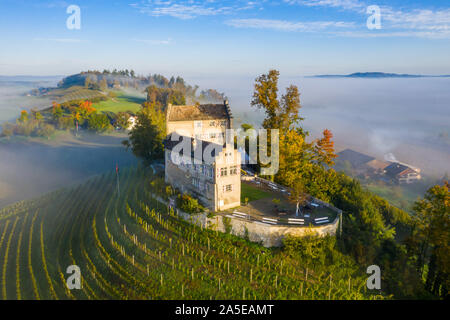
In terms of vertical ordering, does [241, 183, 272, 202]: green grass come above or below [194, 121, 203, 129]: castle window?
below

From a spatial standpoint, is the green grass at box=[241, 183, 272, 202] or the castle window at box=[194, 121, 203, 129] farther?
the castle window at box=[194, 121, 203, 129]

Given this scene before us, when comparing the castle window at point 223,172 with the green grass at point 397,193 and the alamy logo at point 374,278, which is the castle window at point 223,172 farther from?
the green grass at point 397,193

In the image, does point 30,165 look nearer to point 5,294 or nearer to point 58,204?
point 58,204

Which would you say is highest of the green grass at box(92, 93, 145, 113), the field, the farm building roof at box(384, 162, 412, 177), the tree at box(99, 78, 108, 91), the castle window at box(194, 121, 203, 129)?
the tree at box(99, 78, 108, 91)

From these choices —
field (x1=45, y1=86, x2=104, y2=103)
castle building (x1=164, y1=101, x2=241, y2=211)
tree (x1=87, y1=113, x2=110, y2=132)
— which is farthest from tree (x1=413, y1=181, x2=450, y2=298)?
field (x1=45, y1=86, x2=104, y2=103)

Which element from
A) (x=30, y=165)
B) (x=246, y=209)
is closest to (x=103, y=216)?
(x=246, y=209)

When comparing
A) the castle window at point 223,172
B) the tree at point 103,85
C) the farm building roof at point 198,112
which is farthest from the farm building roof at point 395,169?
the tree at point 103,85

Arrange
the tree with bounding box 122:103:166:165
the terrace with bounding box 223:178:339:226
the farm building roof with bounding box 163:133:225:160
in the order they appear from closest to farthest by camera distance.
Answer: the terrace with bounding box 223:178:339:226, the farm building roof with bounding box 163:133:225:160, the tree with bounding box 122:103:166:165

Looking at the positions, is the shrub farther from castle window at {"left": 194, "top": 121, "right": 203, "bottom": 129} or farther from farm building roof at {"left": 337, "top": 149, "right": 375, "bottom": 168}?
farm building roof at {"left": 337, "top": 149, "right": 375, "bottom": 168}
